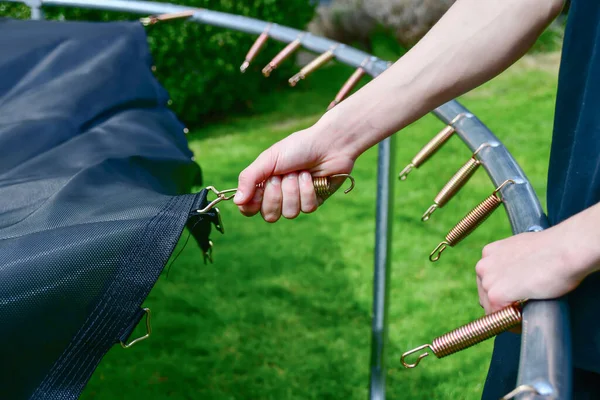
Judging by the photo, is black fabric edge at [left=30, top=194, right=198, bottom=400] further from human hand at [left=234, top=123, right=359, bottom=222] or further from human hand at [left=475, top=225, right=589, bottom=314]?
human hand at [left=475, top=225, right=589, bottom=314]

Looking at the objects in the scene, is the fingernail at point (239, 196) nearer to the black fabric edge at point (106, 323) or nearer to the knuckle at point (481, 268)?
the black fabric edge at point (106, 323)

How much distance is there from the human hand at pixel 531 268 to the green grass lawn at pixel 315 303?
193 centimetres

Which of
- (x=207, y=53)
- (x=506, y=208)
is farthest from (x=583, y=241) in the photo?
(x=207, y=53)

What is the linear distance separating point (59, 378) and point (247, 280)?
2454 mm

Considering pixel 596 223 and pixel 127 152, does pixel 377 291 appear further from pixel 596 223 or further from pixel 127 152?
pixel 596 223

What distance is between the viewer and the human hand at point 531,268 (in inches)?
28.6

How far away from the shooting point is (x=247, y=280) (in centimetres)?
351

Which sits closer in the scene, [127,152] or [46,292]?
[46,292]

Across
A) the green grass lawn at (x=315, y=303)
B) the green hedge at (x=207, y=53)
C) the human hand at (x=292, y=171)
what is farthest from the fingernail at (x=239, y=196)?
the green hedge at (x=207, y=53)

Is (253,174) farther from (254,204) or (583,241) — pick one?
(583,241)

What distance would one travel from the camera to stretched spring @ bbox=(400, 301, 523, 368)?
30.6 inches

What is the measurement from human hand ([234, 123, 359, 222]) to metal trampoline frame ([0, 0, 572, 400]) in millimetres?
264

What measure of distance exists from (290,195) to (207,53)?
15.8 ft

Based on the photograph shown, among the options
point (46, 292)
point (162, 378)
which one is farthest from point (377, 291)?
point (46, 292)
